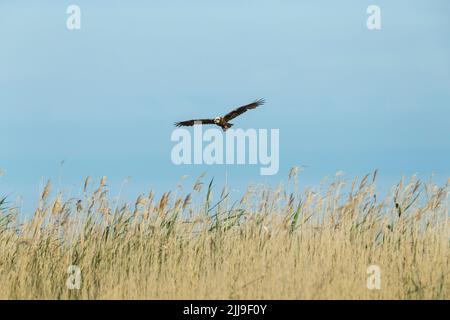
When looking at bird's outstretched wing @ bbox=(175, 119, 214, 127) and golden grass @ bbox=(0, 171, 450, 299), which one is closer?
golden grass @ bbox=(0, 171, 450, 299)

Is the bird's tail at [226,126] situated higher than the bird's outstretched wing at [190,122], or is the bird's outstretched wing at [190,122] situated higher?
the bird's outstretched wing at [190,122]

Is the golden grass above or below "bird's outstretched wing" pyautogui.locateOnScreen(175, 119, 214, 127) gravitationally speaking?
below

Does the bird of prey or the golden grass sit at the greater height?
the bird of prey

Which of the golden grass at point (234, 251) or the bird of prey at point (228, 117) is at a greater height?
the bird of prey at point (228, 117)

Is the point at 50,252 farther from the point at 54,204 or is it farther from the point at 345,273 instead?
the point at 345,273

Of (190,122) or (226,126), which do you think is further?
(190,122)

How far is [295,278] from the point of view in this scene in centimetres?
645

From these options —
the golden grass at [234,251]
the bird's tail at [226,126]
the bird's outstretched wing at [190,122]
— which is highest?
the bird's outstretched wing at [190,122]

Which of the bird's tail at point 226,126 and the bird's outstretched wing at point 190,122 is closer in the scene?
the bird's tail at point 226,126

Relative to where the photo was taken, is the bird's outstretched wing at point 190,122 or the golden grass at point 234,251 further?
the bird's outstretched wing at point 190,122

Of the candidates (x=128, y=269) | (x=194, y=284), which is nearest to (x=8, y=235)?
(x=128, y=269)

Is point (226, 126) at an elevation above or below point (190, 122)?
below

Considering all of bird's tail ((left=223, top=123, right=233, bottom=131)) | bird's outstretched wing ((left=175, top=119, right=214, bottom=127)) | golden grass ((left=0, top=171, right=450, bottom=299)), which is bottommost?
golden grass ((left=0, top=171, right=450, bottom=299))

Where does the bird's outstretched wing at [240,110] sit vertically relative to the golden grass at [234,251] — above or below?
above
